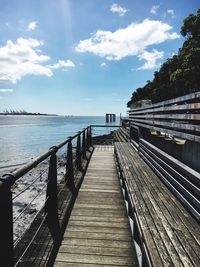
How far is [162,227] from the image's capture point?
2.54 metres

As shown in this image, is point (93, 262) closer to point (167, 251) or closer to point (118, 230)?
point (118, 230)

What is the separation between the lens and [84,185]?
6246mm

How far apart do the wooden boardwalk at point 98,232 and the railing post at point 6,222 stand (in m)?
1.28

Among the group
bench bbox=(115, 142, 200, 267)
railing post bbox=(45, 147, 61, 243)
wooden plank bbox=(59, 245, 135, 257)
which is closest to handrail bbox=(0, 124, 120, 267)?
railing post bbox=(45, 147, 61, 243)

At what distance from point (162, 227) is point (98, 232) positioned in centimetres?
147

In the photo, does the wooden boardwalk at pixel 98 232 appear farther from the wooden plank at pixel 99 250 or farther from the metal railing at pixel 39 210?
the metal railing at pixel 39 210

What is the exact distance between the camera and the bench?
2.03 meters

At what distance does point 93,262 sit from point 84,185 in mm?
3283

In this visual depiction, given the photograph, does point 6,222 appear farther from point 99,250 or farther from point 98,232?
point 98,232

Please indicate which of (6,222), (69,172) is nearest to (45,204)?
(6,222)

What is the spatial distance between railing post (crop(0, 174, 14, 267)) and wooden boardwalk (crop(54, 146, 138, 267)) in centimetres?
128

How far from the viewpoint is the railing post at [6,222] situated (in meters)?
1.74

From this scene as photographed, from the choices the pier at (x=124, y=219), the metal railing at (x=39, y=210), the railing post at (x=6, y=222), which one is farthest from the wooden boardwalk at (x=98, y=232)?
the railing post at (x=6, y=222)

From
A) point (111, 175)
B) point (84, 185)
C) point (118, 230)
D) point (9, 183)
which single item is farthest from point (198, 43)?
point (9, 183)
